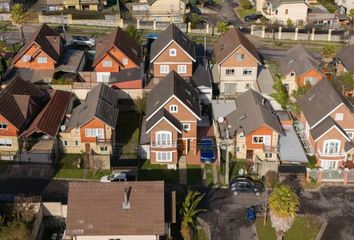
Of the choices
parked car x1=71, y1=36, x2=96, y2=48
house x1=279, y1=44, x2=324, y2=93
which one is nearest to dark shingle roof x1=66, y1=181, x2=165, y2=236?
house x1=279, y1=44, x2=324, y2=93

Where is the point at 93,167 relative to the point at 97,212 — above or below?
below

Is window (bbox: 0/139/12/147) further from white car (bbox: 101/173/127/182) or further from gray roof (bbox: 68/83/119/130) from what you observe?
white car (bbox: 101/173/127/182)

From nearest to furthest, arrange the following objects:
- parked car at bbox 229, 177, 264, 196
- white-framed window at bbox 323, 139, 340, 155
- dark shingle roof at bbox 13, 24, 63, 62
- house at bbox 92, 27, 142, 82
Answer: parked car at bbox 229, 177, 264, 196
white-framed window at bbox 323, 139, 340, 155
house at bbox 92, 27, 142, 82
dark shingle roof at bbox 13, 24, 63, 62

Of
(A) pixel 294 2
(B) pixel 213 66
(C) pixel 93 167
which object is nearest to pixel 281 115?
(B) pixel 213 66

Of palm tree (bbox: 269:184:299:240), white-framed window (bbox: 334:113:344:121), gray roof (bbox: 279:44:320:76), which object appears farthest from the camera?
gray roof (bbox: 279:44:320:76)

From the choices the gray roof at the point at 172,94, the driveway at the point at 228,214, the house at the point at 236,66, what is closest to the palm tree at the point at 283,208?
the driveway at the point at 228,214

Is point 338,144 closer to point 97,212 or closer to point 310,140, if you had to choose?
point 310,140
